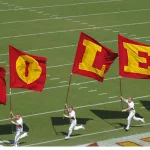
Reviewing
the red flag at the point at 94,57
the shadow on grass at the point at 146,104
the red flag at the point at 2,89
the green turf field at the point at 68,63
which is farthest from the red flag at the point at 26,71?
the shadow on grass at the point at 146,104

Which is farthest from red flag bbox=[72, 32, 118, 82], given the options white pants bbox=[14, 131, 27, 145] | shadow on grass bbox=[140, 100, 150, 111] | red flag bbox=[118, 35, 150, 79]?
shadow on grass bbox=[140, 100, 150, 111]

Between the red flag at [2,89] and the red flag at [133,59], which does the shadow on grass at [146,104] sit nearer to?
the red flag at [133,59]

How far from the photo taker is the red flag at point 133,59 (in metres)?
24.6

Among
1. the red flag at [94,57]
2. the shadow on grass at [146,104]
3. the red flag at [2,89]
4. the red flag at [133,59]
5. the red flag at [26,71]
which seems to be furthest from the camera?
the shadow on grass at [146,104]

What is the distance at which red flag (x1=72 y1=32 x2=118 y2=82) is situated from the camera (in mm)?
24094

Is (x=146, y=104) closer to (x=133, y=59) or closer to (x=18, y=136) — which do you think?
(x=133, y=59)

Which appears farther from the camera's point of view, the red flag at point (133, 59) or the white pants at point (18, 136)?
the red flag at point (133, 59)

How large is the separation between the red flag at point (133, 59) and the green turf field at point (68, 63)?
1967 millimetres

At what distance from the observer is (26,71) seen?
912 inches

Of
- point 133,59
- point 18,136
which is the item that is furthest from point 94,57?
point 18,136

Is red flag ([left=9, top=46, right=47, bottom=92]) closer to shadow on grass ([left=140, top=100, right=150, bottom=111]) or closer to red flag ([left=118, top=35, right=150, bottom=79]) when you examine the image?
Answer: red flag ([left=118, top=35, right=150, bottom=79])

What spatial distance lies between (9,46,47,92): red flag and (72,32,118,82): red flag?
1703 millimetres

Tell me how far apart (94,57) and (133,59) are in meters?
1.54

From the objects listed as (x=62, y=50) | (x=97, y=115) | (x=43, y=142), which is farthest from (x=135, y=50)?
(x=62, y=50)
